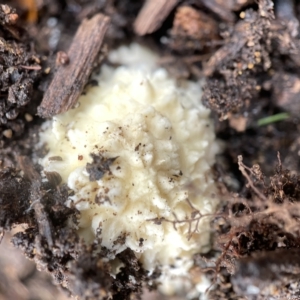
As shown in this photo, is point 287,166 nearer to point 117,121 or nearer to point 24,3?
point 117,121

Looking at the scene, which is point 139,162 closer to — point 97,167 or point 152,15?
point 97,167

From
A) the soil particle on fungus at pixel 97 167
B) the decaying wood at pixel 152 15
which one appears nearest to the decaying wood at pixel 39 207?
the soil particle on fungus at pixel 97 167

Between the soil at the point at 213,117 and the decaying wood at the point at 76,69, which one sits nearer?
the soil at the point at 213,117

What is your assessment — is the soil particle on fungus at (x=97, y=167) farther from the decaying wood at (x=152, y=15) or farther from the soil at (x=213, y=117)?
the decaying wood at (x=152, y=15)

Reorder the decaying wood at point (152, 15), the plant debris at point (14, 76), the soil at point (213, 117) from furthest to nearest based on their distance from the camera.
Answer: the decaying wood at point (152, 15), the plant debris at point (14, 76), the soil at point (213, 117)

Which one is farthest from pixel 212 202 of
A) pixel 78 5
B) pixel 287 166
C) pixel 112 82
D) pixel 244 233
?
pixel 78 5

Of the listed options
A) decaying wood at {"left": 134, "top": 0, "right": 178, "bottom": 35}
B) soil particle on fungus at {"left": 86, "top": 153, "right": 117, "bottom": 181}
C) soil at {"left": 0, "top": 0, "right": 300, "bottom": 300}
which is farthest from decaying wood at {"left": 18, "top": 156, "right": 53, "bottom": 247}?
decaying wood at {"left": 134, "top": 0, "right": 178, "bottom": 35}

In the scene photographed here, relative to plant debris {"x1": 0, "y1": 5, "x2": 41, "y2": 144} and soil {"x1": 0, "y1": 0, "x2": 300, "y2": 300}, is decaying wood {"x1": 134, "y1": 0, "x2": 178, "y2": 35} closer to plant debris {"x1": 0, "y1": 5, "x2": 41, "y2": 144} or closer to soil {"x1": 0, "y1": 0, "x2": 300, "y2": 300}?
soil {"x1": 0, "y1": 0, "x2": 300, "y2": 300}
